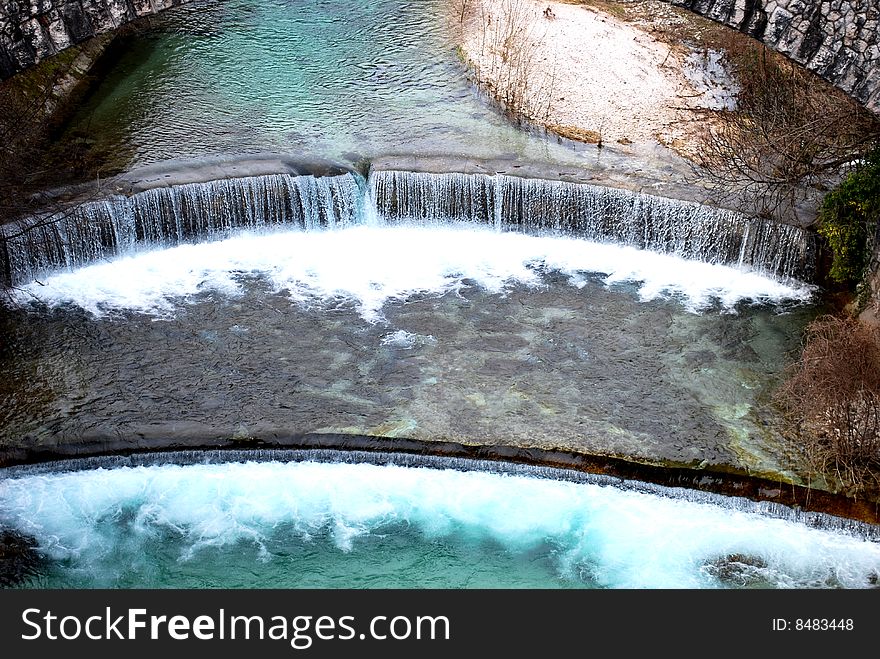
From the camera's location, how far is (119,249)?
18.7 m

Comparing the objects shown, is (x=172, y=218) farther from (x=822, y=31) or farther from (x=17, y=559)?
(x=822, y=31)

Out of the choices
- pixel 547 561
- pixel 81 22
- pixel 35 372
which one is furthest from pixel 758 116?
pixel 35 372

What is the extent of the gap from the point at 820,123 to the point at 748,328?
3.08 metres

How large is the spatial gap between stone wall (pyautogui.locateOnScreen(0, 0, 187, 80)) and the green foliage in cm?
980

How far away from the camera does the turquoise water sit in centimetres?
2045

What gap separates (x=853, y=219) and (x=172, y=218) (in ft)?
34.3

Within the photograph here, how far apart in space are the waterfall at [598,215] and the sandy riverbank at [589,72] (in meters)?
1.77

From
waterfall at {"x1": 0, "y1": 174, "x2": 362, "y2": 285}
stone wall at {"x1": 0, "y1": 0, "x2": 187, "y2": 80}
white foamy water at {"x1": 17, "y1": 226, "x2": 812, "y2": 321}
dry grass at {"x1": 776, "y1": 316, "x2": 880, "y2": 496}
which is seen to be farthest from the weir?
dry grass at {"x1": 776, "y1": 316, "x2": 880, "y2": 496}

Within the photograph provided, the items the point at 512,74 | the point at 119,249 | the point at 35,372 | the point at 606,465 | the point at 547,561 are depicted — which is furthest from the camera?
the point at 512,74

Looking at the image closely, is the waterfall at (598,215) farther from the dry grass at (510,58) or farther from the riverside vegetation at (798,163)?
the dry grass at (510,58)

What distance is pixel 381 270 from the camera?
1859cm

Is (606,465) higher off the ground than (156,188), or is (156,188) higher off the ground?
(156,188)

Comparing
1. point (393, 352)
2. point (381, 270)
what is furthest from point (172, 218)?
point (393, 352)

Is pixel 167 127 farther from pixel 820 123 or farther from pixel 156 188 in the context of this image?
pixel 820 123
